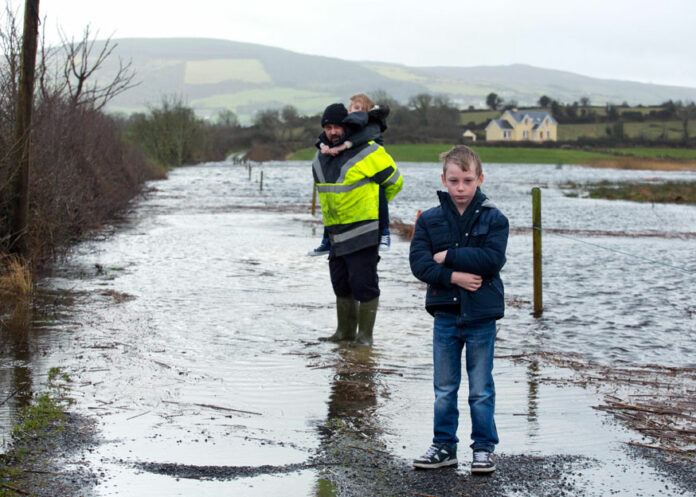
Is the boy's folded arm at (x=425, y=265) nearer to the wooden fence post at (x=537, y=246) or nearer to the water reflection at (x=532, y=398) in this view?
the water reflection at (x=532, y=398)

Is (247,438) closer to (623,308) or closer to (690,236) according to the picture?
(623,308)

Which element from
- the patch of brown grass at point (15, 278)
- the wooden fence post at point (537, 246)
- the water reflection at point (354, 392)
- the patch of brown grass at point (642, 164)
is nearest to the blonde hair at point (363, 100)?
the water reflection at point (354, 392)

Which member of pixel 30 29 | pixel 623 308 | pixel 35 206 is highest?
pixel 30 29

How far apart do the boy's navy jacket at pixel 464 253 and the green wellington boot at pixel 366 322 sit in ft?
10.1

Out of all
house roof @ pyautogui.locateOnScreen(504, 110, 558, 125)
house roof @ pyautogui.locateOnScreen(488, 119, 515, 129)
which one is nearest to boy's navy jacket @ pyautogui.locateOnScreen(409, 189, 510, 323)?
house roof @ pyautogui.locateOnScreen(488, 119, 515, 129)

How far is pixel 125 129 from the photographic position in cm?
8869

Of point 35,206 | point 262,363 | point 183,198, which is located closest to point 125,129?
point 183,198

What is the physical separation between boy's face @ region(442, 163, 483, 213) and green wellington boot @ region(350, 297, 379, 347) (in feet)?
10.9

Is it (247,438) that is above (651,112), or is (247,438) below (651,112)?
below

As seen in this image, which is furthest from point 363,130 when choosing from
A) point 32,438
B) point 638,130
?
point 638,130

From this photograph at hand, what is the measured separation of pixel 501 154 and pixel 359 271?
109 metres

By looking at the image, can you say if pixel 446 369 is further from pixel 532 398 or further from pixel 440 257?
pixel 532 398

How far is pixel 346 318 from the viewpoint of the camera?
897cm

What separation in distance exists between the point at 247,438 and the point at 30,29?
7809 millimetres
